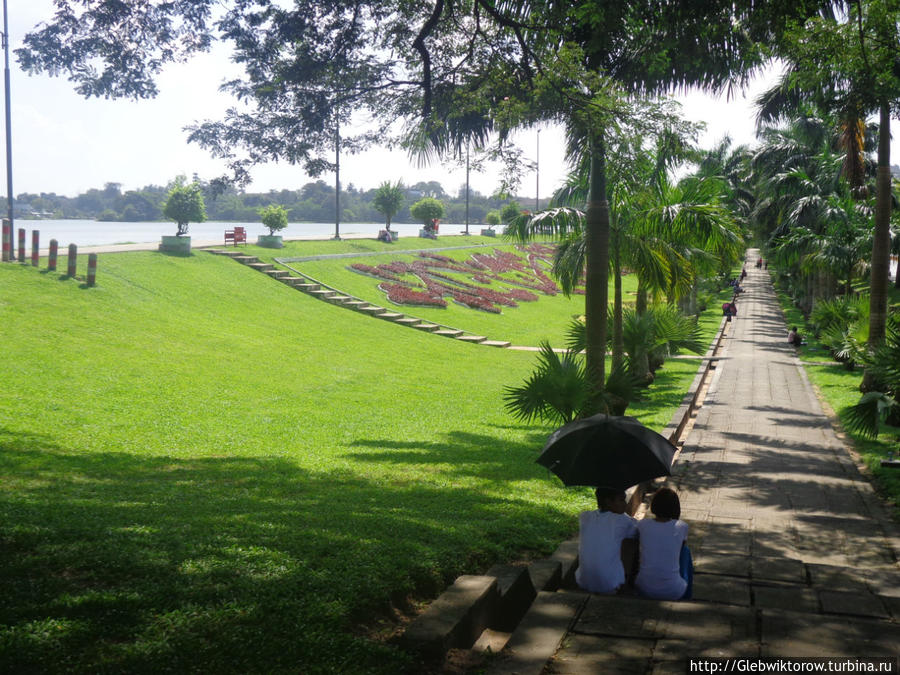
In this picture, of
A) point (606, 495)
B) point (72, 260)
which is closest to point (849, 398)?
point (606, 495)

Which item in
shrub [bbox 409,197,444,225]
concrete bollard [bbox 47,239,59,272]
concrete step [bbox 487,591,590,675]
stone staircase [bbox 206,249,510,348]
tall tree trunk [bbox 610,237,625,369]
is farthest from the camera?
shrub [bbox 409,197,444,225]

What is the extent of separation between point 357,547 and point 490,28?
763 cm

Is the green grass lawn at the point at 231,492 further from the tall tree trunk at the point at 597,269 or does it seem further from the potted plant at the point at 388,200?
the potted plant at the point at 388,200

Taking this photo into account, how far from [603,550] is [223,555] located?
8.11ft

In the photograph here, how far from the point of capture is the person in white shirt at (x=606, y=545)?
16.3 ft

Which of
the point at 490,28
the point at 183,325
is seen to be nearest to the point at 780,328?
the point at 183,325

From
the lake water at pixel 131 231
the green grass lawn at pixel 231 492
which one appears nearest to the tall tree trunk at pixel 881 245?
the green grass lawn at pixel 231 492

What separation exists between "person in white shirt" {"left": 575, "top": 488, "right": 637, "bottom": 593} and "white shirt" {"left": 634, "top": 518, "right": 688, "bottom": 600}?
6.3 inches

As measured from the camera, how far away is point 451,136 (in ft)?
38.9

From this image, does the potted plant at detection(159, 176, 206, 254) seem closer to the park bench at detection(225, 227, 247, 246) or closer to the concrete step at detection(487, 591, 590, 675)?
the park bench at detection(225, 227, 247, 246)

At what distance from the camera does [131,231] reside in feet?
115

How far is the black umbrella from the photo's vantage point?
5637mm

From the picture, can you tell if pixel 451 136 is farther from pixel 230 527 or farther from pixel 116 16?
pixel 230 527

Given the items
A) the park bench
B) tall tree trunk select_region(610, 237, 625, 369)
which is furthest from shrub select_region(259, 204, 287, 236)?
tall tree trunk select_region(610, 237, 625, 369)
